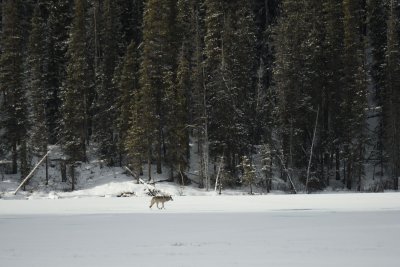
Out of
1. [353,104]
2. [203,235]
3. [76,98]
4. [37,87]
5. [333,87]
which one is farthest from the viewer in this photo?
[333,87]

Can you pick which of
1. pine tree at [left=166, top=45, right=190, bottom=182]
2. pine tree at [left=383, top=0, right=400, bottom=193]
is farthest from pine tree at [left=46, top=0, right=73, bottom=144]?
pine tree at [left=383, top=0, right=400, bottom=193]

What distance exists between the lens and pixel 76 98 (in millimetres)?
39812

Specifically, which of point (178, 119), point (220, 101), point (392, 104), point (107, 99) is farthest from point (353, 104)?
point (107, 99)

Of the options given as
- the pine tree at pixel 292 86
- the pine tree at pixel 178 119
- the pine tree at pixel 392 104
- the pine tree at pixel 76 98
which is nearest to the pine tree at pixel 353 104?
the pine tree at pixel 392 104

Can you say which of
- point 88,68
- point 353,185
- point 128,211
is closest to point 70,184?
point 88,68

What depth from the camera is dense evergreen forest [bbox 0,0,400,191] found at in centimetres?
3781

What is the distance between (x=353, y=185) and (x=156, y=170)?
17027 mm

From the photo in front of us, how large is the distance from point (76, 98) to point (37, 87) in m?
3.31

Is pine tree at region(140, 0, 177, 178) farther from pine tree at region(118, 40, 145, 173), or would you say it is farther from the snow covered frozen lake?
the snow covered frozen lake

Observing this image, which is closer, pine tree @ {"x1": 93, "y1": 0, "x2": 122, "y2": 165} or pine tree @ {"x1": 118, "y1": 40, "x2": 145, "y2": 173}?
pine tree @ {"x1": 118, "y1": 40, "x2": 145, "y2": 173}

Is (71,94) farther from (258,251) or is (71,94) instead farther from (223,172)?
(258,251)

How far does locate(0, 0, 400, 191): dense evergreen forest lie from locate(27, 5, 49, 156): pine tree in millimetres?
110

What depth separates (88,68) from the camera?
139 ft

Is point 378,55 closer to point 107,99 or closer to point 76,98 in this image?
point 107,99
